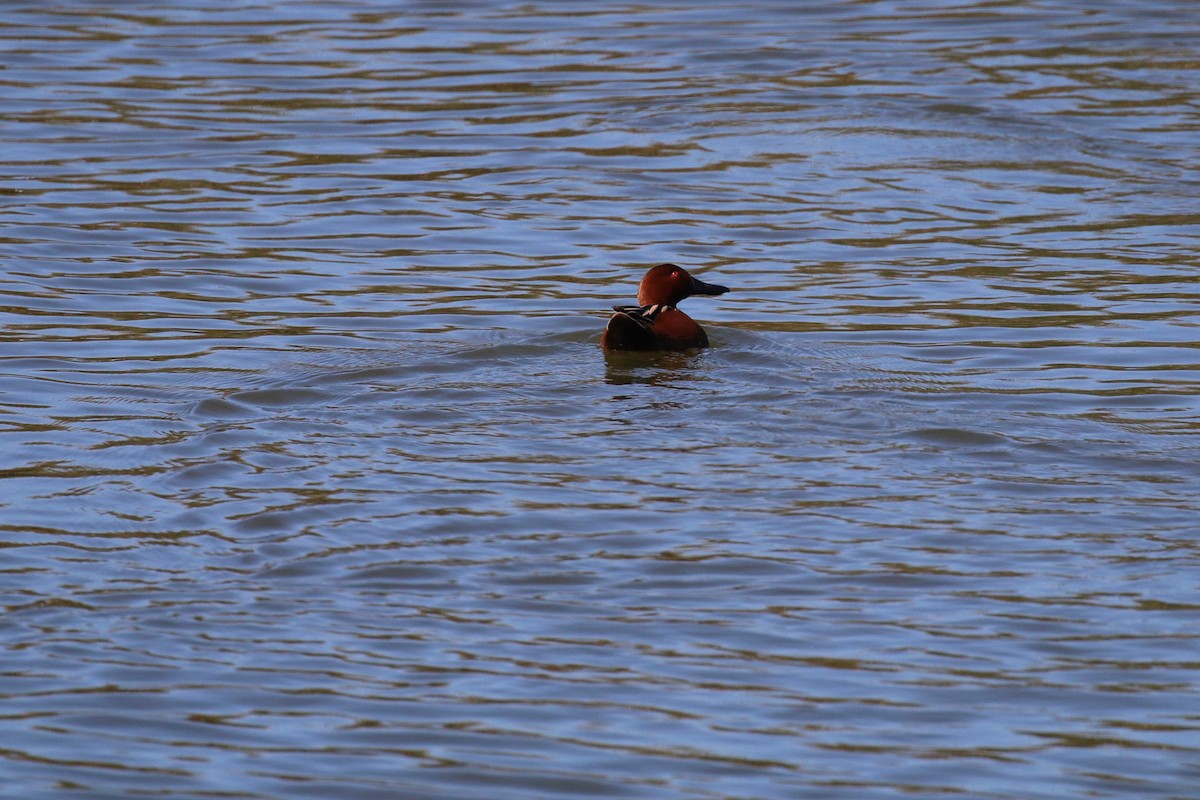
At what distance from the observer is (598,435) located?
26.2 feet

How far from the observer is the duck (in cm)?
938

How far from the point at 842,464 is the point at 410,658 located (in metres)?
2.46

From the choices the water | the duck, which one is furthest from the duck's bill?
the water

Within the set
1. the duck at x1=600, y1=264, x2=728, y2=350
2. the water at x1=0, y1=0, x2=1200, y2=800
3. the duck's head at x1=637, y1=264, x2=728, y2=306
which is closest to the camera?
the water at x1=0, y1=0, x2=1200, y2=800

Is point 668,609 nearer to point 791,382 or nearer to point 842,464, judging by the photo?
point 842,464

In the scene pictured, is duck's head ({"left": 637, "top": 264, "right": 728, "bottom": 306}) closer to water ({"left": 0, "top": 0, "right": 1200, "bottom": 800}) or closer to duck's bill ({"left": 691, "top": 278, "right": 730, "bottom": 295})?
duck's bill ({"left": 691, "top": 278, "right": 730, "bottom": 295})

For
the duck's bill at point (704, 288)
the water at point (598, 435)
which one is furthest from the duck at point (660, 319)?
the water at point (598, 435)

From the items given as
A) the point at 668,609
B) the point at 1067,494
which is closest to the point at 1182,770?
the point at 668,609

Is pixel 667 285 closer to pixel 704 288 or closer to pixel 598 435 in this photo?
pixel 704 288

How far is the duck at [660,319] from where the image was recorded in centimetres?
938

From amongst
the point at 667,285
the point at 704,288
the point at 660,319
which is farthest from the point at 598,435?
the point at 704,288

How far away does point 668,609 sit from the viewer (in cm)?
602

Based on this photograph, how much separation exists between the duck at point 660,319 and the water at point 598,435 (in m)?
0.24

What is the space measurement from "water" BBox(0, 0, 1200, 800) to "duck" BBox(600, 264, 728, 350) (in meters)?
0.24
